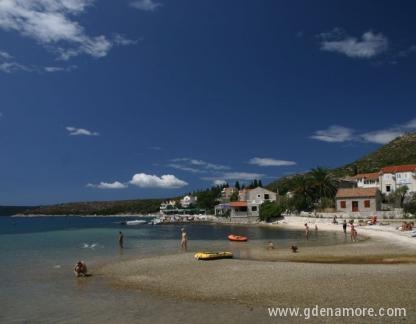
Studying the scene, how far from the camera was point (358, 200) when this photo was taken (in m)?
77.1

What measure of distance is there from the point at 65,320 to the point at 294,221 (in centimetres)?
7000

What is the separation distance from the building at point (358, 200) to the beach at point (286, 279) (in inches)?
1740

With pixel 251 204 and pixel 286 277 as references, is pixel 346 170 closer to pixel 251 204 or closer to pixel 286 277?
pixel 251 204

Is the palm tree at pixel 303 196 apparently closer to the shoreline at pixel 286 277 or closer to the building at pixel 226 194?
the shoreline at pixel 286 277

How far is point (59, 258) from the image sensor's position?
36156 millimetres

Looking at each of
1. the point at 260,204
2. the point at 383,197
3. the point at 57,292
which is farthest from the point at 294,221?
the point at 57,292

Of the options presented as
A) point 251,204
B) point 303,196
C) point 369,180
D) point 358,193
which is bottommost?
point 251,204

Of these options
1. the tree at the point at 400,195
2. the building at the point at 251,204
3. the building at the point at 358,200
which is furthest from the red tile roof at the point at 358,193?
the building at the point at 251,204

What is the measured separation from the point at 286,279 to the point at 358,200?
6057 cm

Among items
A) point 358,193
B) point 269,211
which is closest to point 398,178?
point 358,193

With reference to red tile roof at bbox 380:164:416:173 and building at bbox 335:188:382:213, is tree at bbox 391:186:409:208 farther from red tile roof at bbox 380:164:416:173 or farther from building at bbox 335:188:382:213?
red tile roof at bbox 380:164:416:173

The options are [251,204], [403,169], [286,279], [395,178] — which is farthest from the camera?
[251,204]

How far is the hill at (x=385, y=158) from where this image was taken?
5586 inches

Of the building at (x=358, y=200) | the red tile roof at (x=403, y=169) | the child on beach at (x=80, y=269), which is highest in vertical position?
the red tile roof at (x=403, y=169)
